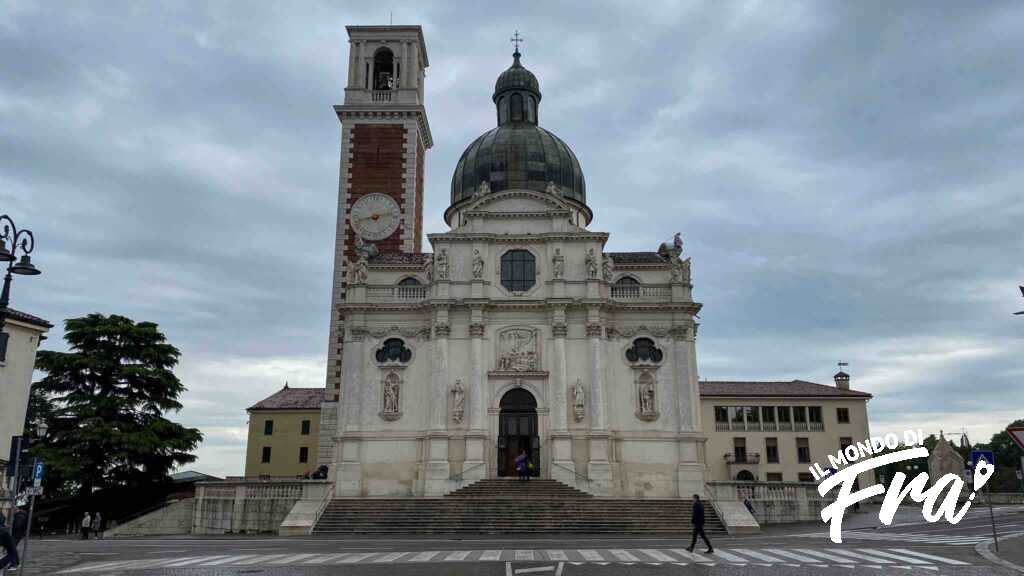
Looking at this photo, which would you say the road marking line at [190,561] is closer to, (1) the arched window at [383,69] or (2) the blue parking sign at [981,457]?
(2) the blue parking sign at [981,457]

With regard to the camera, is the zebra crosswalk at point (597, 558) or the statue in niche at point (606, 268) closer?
the zebra crosswalk at point (597, 558)

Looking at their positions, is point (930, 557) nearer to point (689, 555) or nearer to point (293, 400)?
point (689, 555)

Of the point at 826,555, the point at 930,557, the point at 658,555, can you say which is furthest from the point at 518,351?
the point at 930,557

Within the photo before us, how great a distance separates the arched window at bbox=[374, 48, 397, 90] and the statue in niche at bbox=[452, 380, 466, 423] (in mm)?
24431

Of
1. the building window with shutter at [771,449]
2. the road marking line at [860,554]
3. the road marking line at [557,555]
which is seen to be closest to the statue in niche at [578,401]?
the road marking line at [557,555]

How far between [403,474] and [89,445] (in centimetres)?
1565

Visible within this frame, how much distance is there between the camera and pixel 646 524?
31906mm

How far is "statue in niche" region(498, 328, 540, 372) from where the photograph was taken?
40188 millimetres

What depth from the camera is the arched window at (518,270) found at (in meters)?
42.0

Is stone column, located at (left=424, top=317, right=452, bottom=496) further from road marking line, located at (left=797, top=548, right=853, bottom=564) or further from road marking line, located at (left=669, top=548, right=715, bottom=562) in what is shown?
road marking line, located at (left=797, top=548, right=853, bottom=564)

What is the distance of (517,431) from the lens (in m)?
39.3

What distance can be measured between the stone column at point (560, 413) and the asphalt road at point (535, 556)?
9087mm

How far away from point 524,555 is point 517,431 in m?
19.4

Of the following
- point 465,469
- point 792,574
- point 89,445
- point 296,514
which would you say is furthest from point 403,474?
point 792,574
